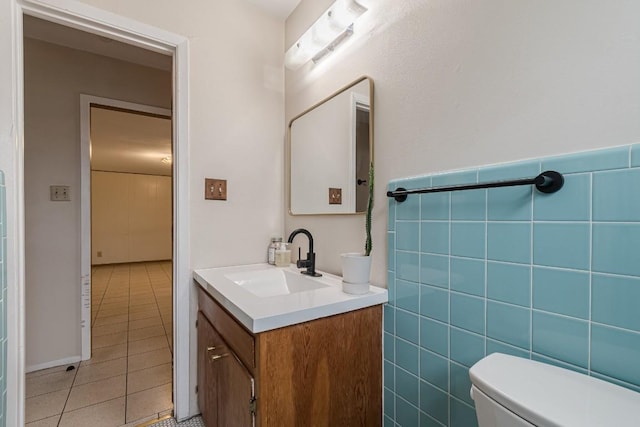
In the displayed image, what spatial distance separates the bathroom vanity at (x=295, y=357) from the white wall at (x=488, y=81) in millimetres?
262

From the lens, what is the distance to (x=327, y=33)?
1.35 m

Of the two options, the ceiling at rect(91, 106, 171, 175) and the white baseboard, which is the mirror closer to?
the ceiling at rect(91, 106, 171, 175)

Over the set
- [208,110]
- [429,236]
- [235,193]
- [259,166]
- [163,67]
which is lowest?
[429,236]

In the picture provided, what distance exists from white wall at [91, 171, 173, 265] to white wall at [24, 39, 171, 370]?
4.04 m

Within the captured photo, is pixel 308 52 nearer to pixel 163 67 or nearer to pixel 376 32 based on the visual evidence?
pixel 376 32

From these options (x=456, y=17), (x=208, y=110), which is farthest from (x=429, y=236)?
(x=208, y=110)

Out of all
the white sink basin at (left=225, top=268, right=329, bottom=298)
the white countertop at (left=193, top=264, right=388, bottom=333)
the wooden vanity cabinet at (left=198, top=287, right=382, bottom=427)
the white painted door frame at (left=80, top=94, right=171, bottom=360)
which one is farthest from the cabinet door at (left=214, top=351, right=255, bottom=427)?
the white painted door frame at (left=80, top=94, right=171, bottom=360)

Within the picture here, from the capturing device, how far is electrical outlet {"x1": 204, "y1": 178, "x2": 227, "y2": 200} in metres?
1.59

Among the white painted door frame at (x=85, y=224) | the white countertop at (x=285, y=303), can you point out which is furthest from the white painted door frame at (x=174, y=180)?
the white painted door frame at (x=85, y=224)

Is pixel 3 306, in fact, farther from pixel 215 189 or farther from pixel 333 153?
pixel 333 153

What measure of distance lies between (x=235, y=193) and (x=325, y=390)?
44.9 inches

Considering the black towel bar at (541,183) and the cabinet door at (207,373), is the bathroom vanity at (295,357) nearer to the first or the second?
the cabinet door at (207,373)

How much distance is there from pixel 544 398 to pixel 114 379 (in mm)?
2360

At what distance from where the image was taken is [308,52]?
4.94 feet
